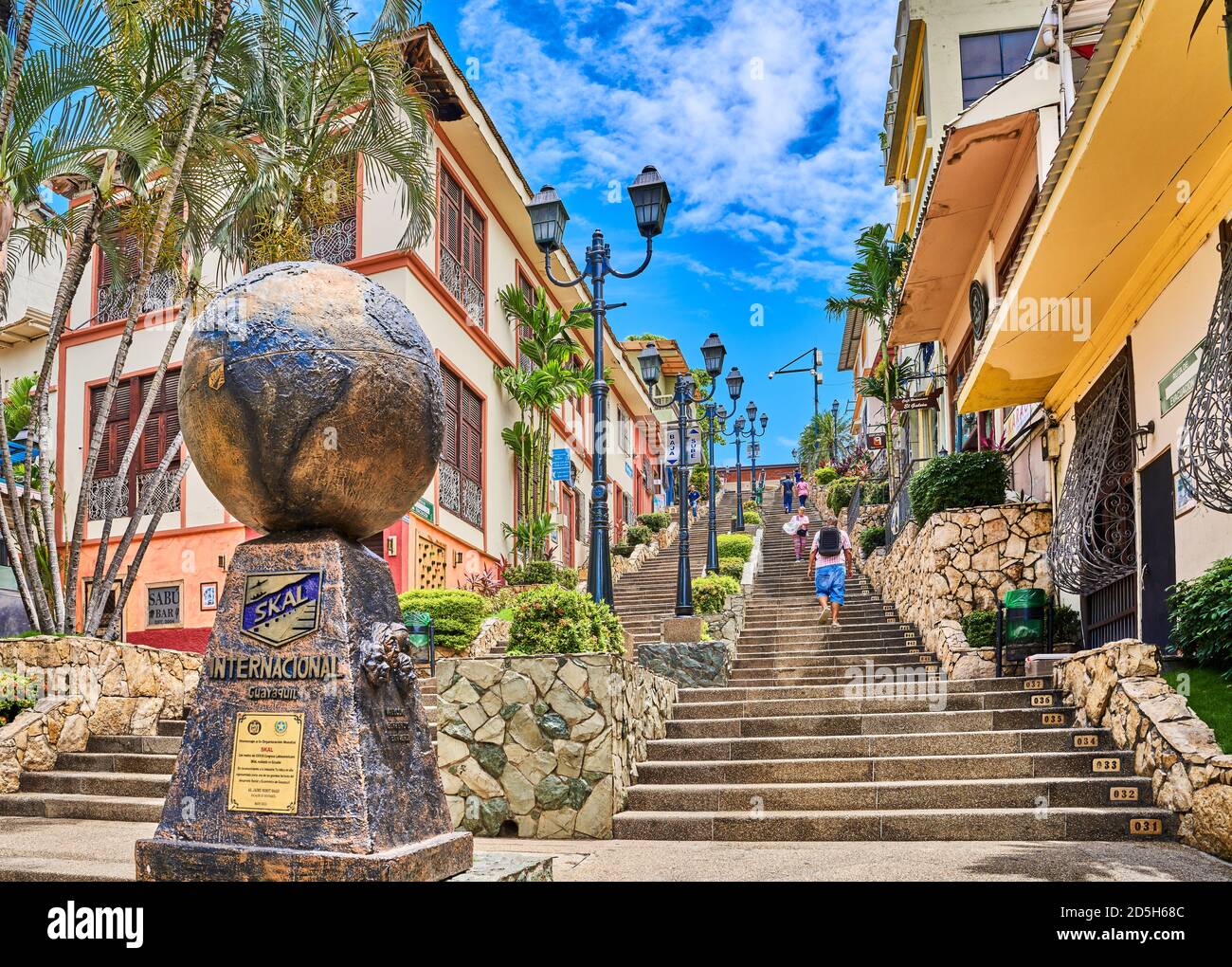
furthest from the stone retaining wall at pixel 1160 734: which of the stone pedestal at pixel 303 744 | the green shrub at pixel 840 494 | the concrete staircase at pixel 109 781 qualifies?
the green shrub at pixel 840 494

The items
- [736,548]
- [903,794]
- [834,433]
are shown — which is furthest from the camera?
[834,433]

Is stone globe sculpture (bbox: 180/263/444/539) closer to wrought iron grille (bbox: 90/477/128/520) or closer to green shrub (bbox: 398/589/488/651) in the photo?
green shrub (bbox: 398/589/488/651)

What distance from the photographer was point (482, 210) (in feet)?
67.5

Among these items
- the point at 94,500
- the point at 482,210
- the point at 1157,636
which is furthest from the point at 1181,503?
the point at 94,500

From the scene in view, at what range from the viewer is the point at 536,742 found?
8828 millimetres

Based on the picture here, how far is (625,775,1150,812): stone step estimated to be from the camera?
310 inches

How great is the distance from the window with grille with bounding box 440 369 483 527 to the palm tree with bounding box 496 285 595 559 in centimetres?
118

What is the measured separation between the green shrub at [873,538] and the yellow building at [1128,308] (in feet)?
23.4

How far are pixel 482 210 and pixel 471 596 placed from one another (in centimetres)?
848

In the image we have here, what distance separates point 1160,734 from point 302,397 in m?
6.20

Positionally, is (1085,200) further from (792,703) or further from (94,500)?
(94,500)

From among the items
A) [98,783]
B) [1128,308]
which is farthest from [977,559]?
[98,783]

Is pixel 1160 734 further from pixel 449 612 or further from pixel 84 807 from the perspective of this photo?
pixel 449 612

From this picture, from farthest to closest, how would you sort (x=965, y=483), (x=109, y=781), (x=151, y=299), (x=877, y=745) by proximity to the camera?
(x=151, y=299) < (x=965, y=483) < (x=109, y=781) < (x=877, y=745)
